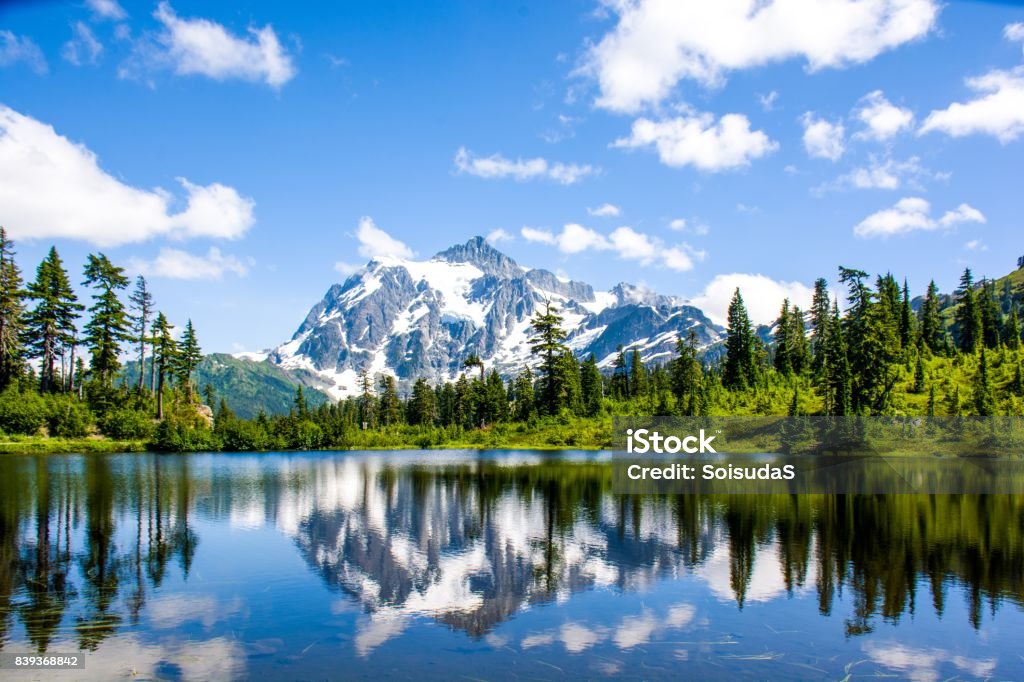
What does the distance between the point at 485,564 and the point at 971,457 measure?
7769 centimetres

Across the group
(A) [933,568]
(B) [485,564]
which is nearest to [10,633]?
(B) [485,564]

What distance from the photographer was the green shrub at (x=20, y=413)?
7806 centimetres

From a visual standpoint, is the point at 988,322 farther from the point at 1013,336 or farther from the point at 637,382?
the point at 637,382

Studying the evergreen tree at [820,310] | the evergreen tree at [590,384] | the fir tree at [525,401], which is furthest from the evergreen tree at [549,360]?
the evergreen tree at [820,310]

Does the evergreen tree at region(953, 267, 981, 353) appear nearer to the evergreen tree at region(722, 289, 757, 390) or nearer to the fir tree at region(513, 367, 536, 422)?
the evergreen tree at region(722, 289, 757, 390)

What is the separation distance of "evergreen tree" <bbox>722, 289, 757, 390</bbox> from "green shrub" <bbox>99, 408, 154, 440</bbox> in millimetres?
92988

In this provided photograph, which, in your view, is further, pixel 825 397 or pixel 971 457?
pixel 825 397

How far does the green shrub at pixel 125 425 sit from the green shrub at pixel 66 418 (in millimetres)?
2022

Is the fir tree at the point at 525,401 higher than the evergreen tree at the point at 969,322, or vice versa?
the evergreen tree at the point at 969,322

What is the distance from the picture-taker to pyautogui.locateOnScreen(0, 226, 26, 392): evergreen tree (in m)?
84.4

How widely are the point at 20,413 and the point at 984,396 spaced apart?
384ft

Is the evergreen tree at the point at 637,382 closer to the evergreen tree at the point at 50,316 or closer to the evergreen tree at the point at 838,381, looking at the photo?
the evergreen tree at the point at 838,381

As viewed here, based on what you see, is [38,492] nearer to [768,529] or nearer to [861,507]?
[768,529]

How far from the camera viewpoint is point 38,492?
41938 millimetres
